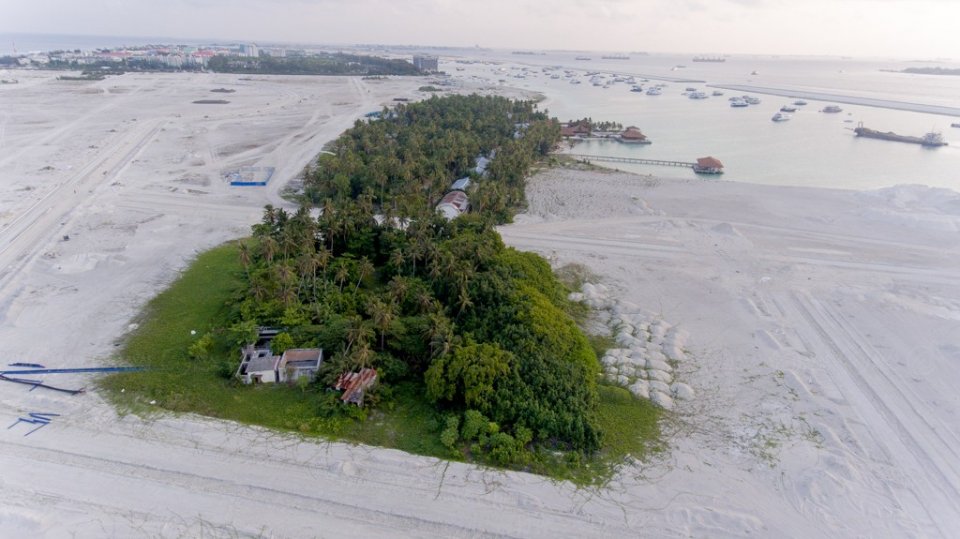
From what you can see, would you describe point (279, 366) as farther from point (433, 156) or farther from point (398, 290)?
point (433, 156)

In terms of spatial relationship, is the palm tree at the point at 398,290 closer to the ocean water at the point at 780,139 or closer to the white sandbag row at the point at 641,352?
the white sandbag row at the point at 641,352

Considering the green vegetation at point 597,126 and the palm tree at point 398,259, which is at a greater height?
the green vegetation at point 597,126

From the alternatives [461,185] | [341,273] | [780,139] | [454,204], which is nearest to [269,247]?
[341,273]

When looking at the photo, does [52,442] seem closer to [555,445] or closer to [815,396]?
[555,445]

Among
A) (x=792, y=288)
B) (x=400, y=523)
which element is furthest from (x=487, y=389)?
(x=792, y=288)

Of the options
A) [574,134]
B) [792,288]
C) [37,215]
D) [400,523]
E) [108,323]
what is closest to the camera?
[400,523]

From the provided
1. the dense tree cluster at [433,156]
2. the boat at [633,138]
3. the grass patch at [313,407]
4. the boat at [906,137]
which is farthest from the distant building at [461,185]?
the boat at [906,137]
